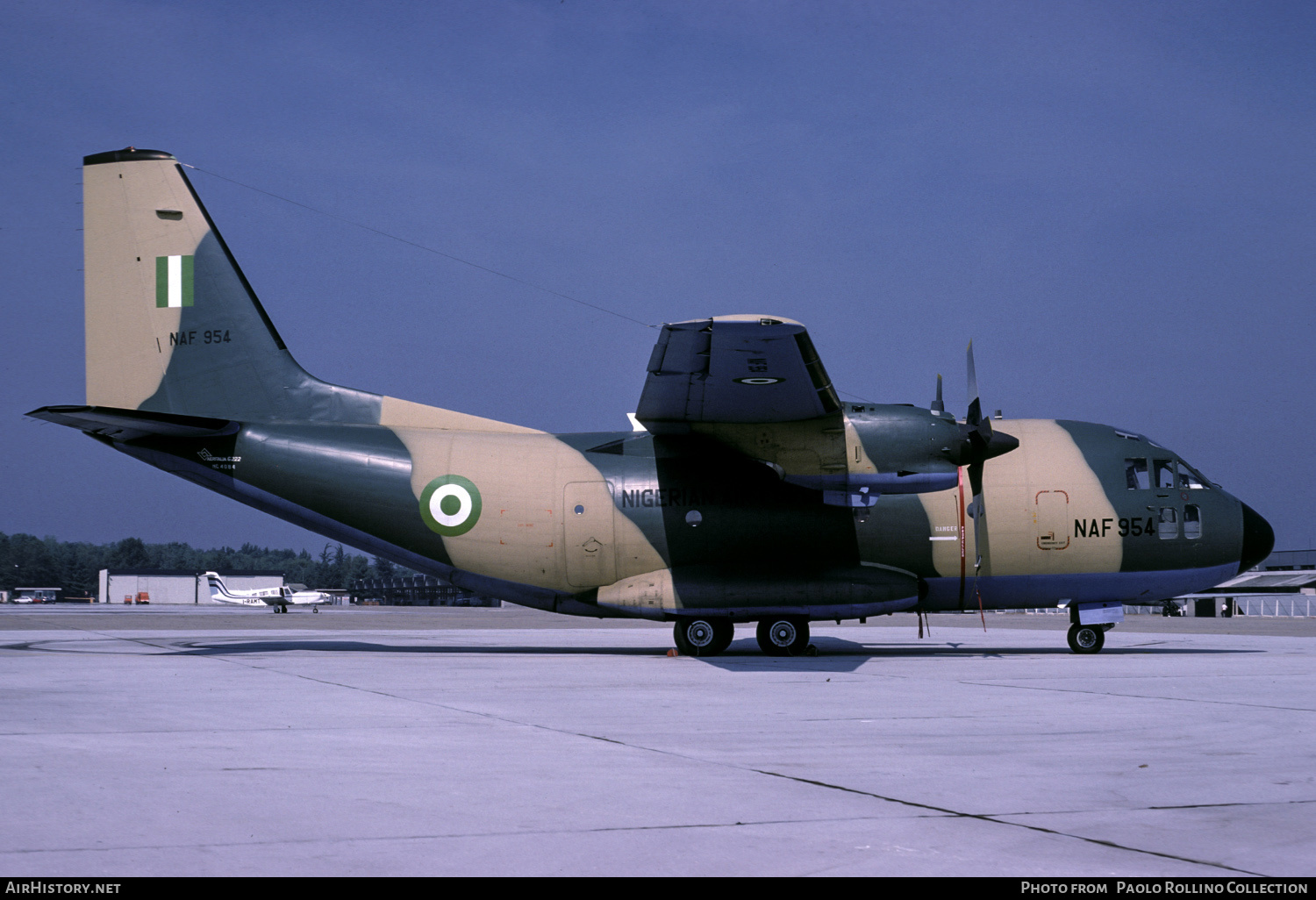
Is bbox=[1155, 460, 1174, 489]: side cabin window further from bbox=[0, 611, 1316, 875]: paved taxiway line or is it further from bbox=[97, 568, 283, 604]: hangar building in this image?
bbox=[97, 568, 283, 604]: hangar building

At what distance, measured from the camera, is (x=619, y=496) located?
67.8 ft

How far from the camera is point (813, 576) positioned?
2022 centimetres

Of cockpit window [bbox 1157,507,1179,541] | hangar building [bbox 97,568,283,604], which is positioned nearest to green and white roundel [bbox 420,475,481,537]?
cockpit window [bbox 1157,507,1179,541]

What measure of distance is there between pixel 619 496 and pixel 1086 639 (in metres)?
9.88

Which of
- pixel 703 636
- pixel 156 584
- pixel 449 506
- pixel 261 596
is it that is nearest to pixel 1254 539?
pixel 703 636

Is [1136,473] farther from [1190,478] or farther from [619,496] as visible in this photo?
[619,496]

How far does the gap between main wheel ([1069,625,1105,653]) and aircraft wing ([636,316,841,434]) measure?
7.54m

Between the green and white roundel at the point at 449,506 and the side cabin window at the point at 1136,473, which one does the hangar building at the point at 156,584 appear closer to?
the green and white roundel at the point at 449,506

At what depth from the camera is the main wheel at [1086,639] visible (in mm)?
21125

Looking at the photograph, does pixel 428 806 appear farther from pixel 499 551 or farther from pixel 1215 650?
pixel 1215 650

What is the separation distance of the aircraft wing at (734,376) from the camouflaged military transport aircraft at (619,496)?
113cm

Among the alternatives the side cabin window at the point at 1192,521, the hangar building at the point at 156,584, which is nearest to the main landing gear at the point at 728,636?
the side cabin window at the point at 1192,521

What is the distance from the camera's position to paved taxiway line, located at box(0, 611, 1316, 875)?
204 inches
